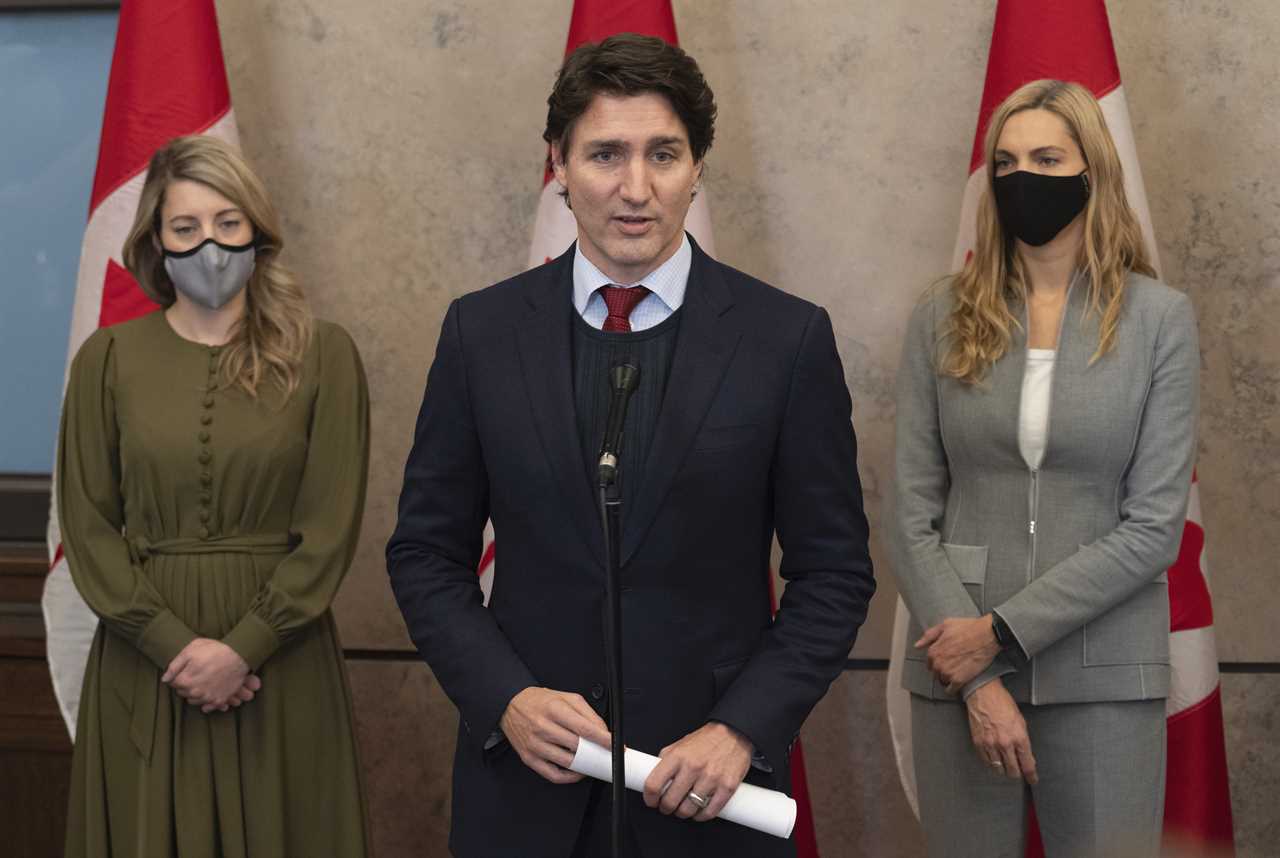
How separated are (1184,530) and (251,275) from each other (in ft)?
6.61

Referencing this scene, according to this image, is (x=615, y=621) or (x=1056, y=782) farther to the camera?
(x=1056, y=782)

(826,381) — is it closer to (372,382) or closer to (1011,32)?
(1011,32)

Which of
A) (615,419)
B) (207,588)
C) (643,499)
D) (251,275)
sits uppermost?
(251,275)

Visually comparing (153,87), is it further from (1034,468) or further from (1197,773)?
(1197,773)

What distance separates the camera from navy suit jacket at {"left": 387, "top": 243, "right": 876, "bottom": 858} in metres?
1.80

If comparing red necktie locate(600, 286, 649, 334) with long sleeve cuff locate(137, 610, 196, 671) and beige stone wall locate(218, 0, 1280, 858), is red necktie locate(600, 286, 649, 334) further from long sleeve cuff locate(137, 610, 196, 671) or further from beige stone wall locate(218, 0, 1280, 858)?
beige stone wall locate(218, 0, 1280, 858)

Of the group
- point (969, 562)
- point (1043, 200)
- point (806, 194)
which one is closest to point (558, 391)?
point (969, 562)

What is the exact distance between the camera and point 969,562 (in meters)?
2.63

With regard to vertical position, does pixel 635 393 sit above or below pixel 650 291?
below

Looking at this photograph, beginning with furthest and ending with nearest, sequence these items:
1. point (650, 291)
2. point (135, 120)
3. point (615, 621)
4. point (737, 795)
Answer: point (135, 120) → point (650, 291) → point (737, 795) → point (615, 621)

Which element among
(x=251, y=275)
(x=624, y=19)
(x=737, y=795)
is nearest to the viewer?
(x=737, y=795)

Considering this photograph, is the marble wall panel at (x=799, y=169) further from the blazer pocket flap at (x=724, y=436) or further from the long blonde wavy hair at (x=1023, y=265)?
the blazer pocket flap at (x=724, y=436)

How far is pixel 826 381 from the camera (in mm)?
1866

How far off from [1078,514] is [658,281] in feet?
3.58
